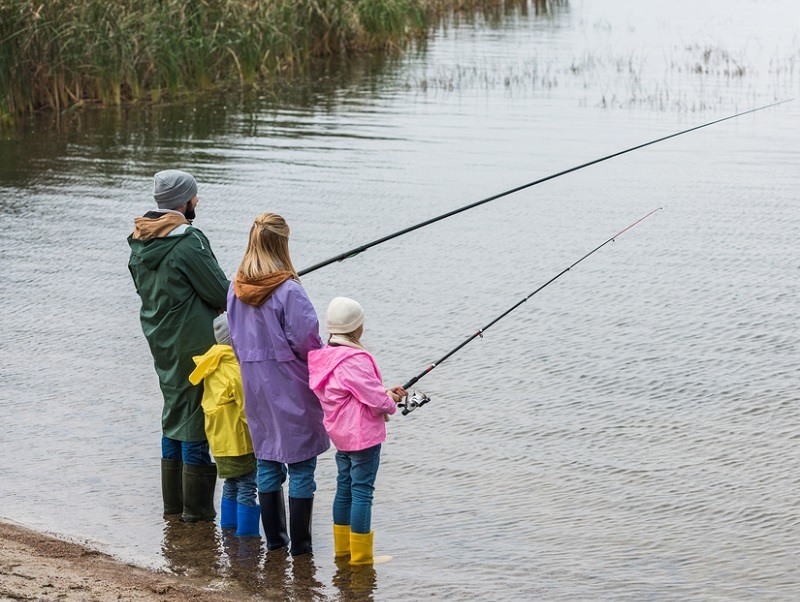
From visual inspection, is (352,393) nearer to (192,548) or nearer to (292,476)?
(292,476)

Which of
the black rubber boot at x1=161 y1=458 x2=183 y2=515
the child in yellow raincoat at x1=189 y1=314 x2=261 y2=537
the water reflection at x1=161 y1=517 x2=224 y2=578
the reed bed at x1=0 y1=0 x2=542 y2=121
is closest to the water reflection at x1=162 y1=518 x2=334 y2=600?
the water reflection at x1=161 y1=517 x2=224 y2=578

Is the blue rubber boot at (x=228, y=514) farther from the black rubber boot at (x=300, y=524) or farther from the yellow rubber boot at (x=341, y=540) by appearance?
the yellow rubber boot at (x=341, y=540)

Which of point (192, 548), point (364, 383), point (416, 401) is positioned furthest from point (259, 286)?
point (192, 548)

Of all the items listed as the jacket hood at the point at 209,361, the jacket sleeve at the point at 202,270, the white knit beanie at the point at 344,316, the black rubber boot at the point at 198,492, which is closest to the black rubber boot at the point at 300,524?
the black rubber boot at the point at 198,492

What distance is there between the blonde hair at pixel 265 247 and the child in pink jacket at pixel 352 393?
0.26 m

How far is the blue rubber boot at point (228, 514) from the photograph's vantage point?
15.7ft

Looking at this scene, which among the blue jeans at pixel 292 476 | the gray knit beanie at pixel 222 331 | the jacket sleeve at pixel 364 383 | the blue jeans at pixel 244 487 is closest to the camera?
the jacket sleeve at pixel 364 383

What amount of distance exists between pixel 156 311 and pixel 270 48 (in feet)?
46.0

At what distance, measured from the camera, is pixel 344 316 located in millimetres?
4242

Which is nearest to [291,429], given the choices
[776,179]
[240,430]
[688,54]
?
[240,430]

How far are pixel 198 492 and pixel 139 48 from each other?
11.7 meters

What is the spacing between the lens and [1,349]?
7.22 m

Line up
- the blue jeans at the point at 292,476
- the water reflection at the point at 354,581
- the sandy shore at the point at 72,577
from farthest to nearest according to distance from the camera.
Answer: the blue jeans at the point at 292,476
the water reflection at the point at 354,581
the sandy shore at the point at 72,577

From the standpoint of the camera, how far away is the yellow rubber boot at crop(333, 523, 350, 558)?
4.55m
